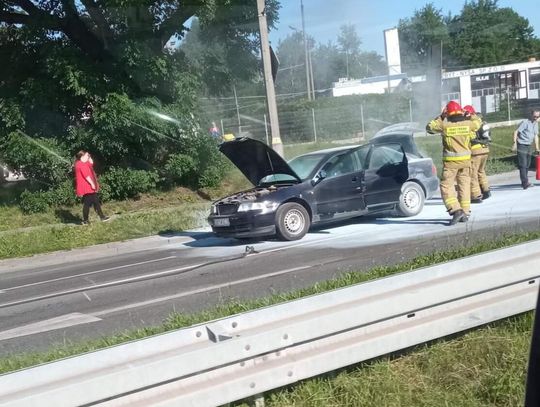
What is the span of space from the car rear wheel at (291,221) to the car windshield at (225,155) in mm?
38

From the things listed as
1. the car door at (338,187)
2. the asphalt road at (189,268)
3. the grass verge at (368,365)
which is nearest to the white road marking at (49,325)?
the asphalt road at (189,268)

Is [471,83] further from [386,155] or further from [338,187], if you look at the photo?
[338,187]

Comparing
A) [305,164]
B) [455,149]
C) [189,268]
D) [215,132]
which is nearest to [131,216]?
[215,132]

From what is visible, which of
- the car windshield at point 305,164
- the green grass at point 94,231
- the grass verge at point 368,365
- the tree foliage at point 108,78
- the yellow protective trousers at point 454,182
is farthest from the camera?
the tree foliage at point 108,78

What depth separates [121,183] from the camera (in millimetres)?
18125

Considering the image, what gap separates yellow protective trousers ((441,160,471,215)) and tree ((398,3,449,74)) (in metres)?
3.69

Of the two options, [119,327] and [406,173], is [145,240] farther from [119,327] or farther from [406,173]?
[119,327]

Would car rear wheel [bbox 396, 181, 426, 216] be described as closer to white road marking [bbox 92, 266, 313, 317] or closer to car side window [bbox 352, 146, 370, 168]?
car side window [bbox 352, 146, 370, 168]

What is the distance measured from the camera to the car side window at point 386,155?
12555 mm

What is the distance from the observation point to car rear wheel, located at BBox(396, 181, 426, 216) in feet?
41.3

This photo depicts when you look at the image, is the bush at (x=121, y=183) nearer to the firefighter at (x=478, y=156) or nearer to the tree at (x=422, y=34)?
the tree at (x=422, y=34)

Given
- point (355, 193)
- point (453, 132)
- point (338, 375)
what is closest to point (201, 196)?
point (355, 193)

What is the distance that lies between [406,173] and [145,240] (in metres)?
5.29

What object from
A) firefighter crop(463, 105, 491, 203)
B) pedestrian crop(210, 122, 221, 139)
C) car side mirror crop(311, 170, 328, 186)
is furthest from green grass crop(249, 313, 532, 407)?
pedestrian crop(210, 122, 221, 139)
